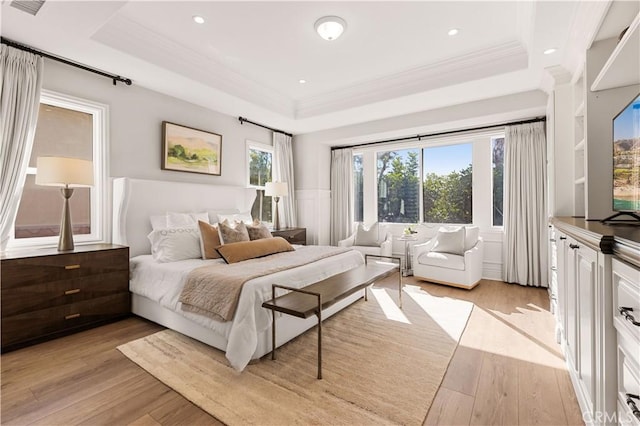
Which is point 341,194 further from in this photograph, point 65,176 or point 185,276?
point 65,176

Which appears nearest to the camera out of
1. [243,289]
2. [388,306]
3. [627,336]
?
[627,336]

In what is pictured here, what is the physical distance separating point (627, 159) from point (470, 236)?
111 inches

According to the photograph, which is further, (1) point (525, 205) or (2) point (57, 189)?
(1) point (525, 205)

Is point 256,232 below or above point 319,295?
above

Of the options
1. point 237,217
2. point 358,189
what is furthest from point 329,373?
point 358,189

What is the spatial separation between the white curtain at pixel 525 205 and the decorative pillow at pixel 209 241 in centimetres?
417

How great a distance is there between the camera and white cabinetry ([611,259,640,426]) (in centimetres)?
91

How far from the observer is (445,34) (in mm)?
3029

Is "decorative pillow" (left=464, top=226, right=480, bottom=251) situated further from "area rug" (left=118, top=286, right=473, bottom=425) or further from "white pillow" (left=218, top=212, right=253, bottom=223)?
"white pillow" (left=218, top=212, right=253, bottom=223)

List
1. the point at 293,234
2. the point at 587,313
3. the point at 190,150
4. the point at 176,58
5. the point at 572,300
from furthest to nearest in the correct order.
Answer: the point at 293,234 < the point at 190,150 < the point at 176,58 < the point at 572,300 < the point at 587,313

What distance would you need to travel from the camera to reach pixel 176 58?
326 centimetres

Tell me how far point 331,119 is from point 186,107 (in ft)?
7.33

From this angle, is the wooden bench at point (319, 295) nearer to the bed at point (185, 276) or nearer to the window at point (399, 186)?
the bed at point (185, 276)

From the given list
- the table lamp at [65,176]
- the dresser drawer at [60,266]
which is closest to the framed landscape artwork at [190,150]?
the table lamp at [65,176]
